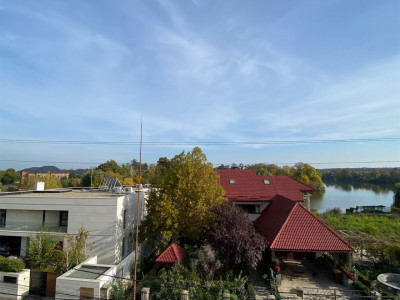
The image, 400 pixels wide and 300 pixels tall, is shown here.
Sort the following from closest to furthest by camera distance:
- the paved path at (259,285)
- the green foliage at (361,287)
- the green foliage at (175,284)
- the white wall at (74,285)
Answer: the white wall at (74,285) → the green foliage at (175,284) → the green foliage at (361,287) → the paved path at (259,285)

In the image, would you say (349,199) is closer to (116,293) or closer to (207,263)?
(207,263)

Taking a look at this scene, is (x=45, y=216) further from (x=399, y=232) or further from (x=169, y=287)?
(x=399, y=232)

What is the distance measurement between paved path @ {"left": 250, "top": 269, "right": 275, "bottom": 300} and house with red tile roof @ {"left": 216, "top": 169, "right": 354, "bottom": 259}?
4.92 feet

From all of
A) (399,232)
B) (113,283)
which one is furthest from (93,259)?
(399,232)

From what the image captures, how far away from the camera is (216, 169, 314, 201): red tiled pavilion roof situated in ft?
70.5

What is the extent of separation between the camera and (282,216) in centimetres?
1608

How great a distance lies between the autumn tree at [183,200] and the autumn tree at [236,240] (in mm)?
1085

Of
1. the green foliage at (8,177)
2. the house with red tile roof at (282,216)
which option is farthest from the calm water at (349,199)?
the green foliage at (8,177)

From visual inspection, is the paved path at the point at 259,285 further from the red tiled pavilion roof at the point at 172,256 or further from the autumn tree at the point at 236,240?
the red tiled pavilion roof at the point at 172,256

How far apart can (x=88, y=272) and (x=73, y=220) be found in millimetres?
5026

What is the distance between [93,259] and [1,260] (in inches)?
188

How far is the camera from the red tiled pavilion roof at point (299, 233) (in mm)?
13203

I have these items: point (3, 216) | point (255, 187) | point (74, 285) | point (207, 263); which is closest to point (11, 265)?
point (74, 285)

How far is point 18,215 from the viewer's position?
17.7 m
